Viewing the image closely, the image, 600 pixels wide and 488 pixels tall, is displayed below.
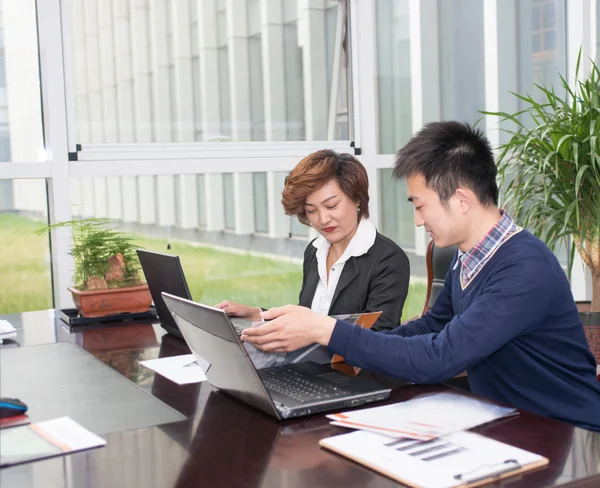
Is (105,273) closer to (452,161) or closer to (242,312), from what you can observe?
(242,312)

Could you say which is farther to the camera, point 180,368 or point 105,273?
point 105,273

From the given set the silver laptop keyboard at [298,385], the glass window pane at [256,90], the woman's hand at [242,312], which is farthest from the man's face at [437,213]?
the glass window pane at [256,90]

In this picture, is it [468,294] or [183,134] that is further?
[183,134]

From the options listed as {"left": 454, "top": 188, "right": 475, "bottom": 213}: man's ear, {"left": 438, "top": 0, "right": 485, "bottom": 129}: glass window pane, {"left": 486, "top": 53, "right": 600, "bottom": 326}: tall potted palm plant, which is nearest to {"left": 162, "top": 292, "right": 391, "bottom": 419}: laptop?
{"left": 454, "top": 188, "right": 475, "bottom": 213}: man's ear

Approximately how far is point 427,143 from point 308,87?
2941mm

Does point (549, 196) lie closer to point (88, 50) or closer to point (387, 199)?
point (387, 199)

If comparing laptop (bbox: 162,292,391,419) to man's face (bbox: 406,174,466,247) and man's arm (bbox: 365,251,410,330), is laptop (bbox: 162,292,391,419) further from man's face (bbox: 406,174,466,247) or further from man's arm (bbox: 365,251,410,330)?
man's arm (bbox: 365,251,410,330)

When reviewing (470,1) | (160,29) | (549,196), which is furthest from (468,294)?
(470,1)

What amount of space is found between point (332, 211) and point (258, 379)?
1266 millimetres

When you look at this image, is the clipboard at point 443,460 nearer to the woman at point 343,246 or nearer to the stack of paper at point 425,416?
the stack of paper at point 425,416

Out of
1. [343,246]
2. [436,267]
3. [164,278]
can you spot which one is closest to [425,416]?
[164,278]

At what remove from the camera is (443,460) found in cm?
123

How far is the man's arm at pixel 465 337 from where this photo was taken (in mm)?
1662

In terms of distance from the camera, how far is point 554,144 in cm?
384
